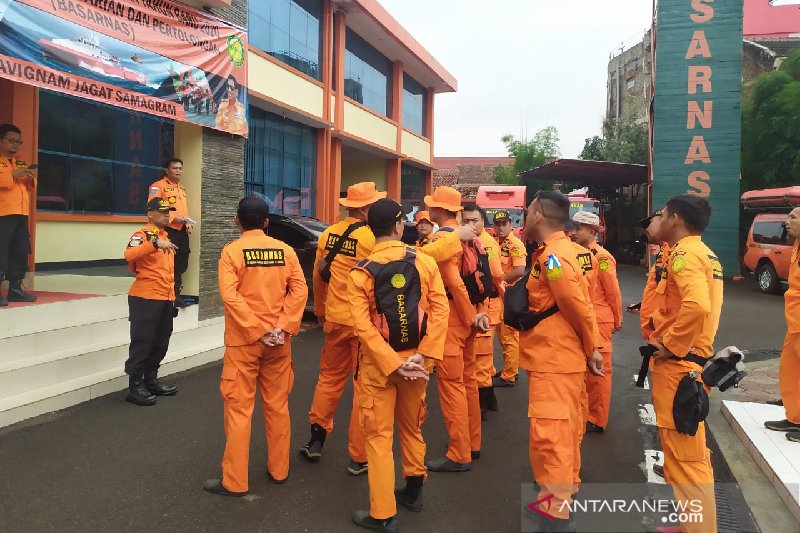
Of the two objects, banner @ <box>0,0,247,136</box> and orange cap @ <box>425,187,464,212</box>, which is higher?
banner @ <box>0,0,247,136</box>

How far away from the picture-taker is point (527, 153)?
137 ft

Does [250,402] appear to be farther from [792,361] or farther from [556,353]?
[792,361]

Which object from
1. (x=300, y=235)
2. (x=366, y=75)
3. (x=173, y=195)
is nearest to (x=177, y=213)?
(x=173, y=195)

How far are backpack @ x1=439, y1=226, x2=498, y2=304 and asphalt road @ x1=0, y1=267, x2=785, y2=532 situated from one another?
1.23m

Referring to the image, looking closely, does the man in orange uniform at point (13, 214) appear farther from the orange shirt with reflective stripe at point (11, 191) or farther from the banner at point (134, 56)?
the banner at point (134, 56)

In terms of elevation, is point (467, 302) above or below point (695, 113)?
below

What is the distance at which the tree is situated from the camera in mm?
41250

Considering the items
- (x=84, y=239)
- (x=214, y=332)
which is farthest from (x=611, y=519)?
(x=84, y=239)

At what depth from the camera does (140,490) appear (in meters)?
3.61

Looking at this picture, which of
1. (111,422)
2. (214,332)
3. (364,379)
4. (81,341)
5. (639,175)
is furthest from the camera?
(639,175)

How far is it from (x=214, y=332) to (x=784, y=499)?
245 inches

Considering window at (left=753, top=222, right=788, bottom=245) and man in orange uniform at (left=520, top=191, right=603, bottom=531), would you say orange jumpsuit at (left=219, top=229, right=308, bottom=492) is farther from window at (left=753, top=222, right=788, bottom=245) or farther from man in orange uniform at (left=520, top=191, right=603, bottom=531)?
window at (left=753, top=222, right=788, bottom=245)

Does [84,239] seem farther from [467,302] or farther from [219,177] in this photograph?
[467,302]

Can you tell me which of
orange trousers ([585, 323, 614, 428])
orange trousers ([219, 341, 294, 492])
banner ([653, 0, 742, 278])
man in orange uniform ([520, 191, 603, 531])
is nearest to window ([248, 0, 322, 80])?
orange trousers ([219, 341, 294, 492])
